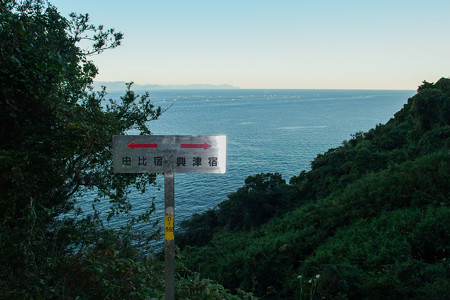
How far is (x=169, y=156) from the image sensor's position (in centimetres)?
440

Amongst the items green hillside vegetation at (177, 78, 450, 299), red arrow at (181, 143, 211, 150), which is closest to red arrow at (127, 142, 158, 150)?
red arrow at (181, 143, 211, 150)

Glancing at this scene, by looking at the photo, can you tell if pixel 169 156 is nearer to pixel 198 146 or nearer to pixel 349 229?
pixel 198 146

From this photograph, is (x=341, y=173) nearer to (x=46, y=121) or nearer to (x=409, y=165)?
(x=409, y=165)

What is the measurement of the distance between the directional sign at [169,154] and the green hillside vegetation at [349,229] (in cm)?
280

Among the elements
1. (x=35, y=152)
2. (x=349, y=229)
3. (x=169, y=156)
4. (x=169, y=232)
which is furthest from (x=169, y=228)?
(x=349, y=229)

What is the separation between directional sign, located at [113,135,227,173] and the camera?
4348mm

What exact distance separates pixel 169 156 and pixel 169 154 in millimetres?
27

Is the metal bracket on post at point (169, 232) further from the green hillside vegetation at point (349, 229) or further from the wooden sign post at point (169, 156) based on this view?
the green hillside vegetation at point (349, 229)

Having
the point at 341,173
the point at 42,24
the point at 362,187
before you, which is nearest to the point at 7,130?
the point at 42,24

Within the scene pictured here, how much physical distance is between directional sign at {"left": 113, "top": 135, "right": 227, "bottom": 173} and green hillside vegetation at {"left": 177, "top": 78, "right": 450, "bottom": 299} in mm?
2798

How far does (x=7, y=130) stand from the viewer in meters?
5.92

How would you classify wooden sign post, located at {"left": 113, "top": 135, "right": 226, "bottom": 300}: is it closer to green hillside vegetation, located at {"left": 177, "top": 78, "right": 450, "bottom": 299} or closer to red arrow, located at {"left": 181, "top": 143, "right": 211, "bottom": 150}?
red arrow, located at {"left": 181, "top": 143, "right": 211, "bottom": 150}

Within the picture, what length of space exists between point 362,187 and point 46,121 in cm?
1904

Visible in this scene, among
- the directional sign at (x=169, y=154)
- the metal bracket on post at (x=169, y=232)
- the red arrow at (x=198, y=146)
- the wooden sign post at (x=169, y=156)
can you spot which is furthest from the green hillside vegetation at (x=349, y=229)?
the red arrow at (x=198, y=146)
